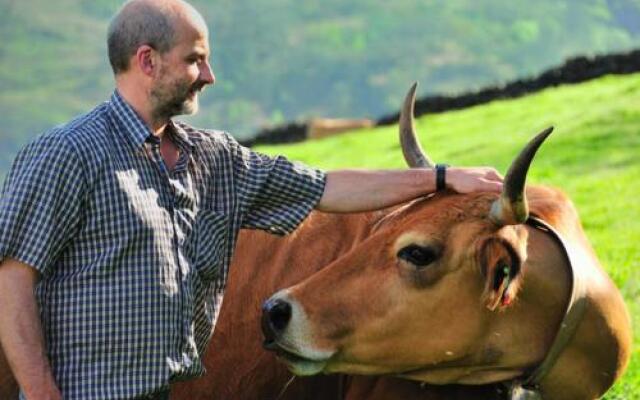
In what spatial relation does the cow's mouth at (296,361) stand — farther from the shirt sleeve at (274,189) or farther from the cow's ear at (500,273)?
the cow's ear at (500,273)

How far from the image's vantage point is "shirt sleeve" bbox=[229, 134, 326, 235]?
22.6ft

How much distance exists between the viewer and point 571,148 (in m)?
21.6

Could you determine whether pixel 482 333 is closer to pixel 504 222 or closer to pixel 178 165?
pixel 504 222

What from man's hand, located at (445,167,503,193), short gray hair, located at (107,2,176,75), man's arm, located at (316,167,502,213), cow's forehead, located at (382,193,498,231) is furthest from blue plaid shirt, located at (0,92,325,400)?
man's hand, located at (445,167,503,193)

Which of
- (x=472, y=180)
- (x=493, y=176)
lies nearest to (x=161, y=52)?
(x=472, y=180)

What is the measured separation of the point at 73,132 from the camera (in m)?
6.08

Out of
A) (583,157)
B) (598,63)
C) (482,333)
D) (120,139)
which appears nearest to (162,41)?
(120,139)

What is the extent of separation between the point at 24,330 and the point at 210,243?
1.02 m

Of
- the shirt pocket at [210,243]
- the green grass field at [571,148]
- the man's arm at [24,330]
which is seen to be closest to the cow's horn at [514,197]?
the shirt pocket at [210,243]

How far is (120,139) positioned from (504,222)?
1.70 m

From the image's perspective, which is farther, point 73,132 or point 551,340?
point 551,340

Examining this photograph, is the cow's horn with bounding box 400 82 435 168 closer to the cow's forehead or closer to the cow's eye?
the cow's forehead

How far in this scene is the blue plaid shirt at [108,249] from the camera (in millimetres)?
5945

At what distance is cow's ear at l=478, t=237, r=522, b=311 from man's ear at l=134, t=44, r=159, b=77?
64.1 inches
